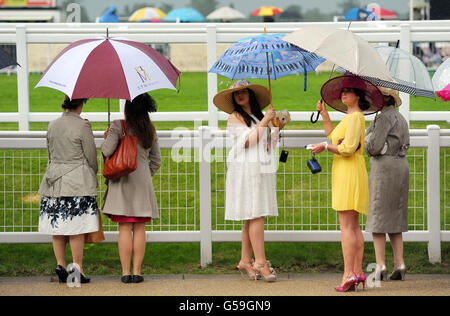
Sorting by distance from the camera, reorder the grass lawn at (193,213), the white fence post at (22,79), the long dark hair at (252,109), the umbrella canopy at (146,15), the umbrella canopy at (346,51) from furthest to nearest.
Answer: the umbrella canopy at (146,15) → the white fence post at (22,79) → the grass lawn at (193,213) → the long dark hair at (252,109) → the umbrella canopy at (346,51)

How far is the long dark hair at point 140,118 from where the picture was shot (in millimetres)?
7137

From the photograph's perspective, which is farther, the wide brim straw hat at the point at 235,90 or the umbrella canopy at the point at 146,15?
the umbrella canopy at the point at 146,15

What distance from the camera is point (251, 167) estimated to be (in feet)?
23.5

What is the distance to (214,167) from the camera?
809 centimetres

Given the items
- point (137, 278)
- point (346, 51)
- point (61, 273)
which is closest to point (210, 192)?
point (137, 278)

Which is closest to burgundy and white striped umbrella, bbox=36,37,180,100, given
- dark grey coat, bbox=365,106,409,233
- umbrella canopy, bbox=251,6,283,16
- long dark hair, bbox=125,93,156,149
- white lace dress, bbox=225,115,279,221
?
long dark hair, bbox=125,93,156,149

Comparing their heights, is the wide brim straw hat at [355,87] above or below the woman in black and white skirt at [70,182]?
above

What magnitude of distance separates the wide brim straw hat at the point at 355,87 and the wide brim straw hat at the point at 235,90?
0.51 metres

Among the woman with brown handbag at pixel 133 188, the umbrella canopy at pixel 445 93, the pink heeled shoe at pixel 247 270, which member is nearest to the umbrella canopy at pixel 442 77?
the umbrella canopy at pixel 445 93

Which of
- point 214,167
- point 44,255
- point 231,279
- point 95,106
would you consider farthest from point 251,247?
point 95,106

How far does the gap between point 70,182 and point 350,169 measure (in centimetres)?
223

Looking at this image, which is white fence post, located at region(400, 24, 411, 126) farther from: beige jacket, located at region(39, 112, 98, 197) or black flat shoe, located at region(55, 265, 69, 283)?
black flat shoe, located at region(55, 265, 69, 283)

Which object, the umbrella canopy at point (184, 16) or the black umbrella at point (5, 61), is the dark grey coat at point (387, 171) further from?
the umbrella canopy at point (184, 16)

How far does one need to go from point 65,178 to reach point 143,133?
2.39 feet
